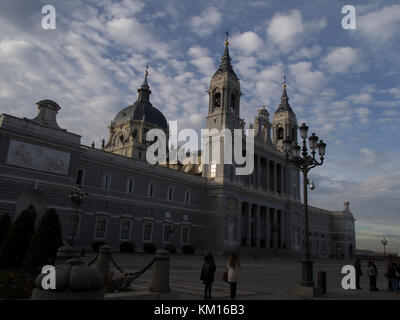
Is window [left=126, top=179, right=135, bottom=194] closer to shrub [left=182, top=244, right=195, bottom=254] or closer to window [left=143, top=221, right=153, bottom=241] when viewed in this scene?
window [left=143, top=221, right=153, bottom=241]

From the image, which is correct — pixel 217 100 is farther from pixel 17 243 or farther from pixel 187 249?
pixel 17 243

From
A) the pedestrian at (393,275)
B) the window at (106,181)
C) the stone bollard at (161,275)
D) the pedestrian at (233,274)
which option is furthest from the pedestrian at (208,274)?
the window at (106,181)

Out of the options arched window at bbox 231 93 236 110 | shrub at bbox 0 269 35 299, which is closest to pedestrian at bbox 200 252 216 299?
shrub at bbox 0 269 35 299

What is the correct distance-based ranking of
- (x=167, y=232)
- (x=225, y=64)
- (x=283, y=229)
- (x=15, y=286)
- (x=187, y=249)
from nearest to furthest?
(x=15, y=286) < (x=167, y=232) < (x=187, y=249) < (x=225, y=64) < (x=283, y=229)

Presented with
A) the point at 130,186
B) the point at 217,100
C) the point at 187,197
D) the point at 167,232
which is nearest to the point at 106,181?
the point at 130,186

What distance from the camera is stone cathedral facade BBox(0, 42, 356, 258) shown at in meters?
31.3

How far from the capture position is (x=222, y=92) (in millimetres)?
55031

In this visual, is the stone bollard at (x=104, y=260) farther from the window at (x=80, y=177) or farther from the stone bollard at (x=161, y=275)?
the window at (x=80, y=177)

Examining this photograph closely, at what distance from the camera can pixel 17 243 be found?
13.5 metres

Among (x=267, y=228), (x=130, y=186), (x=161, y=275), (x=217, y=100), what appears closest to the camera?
(x=161, y=275)

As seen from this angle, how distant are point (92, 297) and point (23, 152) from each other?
27.5 meters

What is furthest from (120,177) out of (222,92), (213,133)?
(222,92)

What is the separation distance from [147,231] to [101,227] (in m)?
6.66

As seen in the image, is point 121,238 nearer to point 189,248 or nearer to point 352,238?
point 189,248
